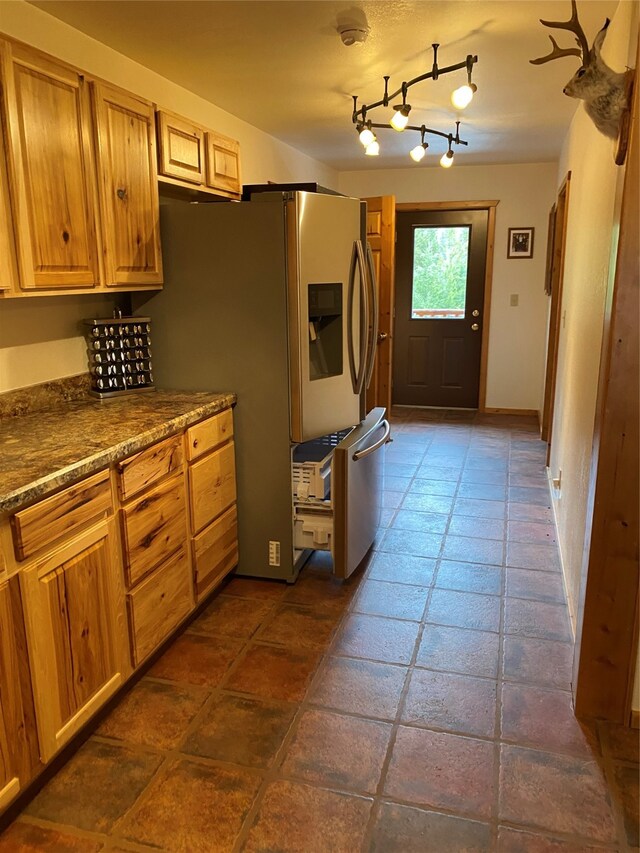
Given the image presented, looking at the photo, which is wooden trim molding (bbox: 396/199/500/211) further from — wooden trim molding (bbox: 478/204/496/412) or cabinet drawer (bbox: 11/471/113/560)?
cabinet drawer (bbox: 11/471/113/560)

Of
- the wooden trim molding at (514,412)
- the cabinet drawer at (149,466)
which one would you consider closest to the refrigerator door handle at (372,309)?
the cabinet drawer at (149,466)

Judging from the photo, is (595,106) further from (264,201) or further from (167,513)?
(167,513)

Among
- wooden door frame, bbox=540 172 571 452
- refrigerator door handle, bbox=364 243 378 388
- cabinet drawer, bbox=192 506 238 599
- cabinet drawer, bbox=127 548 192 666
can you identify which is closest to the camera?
cabinet drawer, bbox=127 548 192 666

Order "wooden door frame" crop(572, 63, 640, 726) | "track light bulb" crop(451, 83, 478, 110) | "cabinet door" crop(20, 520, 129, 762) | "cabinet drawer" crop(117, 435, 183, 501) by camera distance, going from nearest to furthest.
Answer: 1. "cabinet door" crop(20, 520, 129, 762)
2. "wooden door frame" crop(572, 63, 640, 726)
3. "cabinet drawer" crop(117, 435, 183, 501)
4. "track light bulb" crop(451, 83, 478, 110)

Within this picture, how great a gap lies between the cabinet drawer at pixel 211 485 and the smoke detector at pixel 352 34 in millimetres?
1719

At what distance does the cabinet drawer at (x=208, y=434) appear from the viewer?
97.5 inches

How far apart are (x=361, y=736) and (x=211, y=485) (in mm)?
1145

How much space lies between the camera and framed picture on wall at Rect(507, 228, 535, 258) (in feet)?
20.0

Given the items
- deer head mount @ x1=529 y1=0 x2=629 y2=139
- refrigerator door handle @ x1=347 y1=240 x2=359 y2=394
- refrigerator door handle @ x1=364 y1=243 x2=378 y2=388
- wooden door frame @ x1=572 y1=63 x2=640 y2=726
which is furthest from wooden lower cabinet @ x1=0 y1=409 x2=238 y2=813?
deer head mount @ x1=529 y1=0 x2=629 y2=139

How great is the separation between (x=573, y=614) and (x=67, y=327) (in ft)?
7.79

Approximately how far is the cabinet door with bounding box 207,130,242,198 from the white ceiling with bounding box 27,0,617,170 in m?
0.34

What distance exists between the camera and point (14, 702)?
161 cm

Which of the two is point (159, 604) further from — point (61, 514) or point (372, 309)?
point (372, 309)

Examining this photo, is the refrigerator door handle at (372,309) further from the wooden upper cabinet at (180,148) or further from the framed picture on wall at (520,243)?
the framed picture on wall at (520,243)
